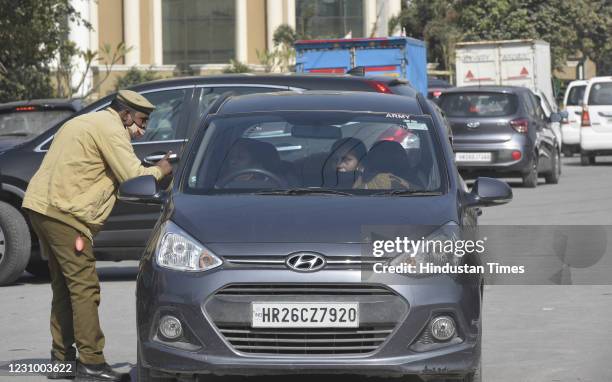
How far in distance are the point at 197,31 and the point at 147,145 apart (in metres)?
71.3

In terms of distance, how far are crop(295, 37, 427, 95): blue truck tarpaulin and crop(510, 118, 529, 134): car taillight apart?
8.67 metres

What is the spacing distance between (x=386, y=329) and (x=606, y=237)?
8.76 metres

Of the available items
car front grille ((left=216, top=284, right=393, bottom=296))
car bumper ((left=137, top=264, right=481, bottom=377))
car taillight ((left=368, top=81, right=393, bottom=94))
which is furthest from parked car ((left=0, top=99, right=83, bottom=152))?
car front grille ((left=216, top=284, right=393, bottom=296))

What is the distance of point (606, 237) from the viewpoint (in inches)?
584

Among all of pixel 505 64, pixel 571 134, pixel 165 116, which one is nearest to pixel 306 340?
pixel 165 116

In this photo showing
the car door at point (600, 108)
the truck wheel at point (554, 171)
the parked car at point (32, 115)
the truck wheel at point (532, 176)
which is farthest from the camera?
the car door at point (600, 108)

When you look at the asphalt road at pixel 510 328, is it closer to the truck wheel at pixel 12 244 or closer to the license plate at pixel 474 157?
the truck wheel at pixel 12 244

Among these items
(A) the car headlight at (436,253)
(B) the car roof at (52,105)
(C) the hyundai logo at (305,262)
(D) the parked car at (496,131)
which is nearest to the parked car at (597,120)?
(D) the parked car at (496,131)

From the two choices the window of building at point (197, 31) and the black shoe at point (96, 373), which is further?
the window of building at point (197, 31)

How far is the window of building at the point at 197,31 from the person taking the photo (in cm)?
8244

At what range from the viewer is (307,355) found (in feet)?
21.4

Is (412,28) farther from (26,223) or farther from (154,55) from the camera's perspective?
(26,223)

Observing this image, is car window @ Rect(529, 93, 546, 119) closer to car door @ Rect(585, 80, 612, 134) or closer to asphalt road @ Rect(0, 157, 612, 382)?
car door @ Rect(585, 80, 612, 134)

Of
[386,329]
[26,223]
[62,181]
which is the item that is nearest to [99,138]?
[62,181]
